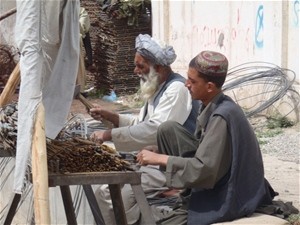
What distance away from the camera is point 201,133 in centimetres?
504

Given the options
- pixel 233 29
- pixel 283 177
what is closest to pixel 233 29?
pixel 233 29

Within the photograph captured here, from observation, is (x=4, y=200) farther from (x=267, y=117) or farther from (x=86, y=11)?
(x=86, y=11)

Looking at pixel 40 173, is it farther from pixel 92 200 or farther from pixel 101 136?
pixel 92 200

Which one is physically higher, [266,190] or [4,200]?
[266,190]

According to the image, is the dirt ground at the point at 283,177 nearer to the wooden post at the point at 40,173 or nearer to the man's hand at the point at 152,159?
the man's hand at the point at 152,159

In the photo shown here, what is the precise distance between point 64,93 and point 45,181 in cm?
74

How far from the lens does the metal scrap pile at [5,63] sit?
12.8 meters

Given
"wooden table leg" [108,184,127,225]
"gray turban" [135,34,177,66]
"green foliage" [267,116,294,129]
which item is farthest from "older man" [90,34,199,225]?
"green foliage" [267,116,294,129]

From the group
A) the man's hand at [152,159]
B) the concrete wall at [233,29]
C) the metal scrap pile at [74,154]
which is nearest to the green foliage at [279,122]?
the concrete wall at [233,29]

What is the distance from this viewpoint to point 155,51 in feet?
18.6

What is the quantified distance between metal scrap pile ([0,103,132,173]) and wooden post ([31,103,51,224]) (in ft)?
1.06

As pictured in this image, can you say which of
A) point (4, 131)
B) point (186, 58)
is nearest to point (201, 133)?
point (4, 131)

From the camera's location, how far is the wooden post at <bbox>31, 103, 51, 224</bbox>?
3916mm

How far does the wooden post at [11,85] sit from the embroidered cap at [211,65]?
102 cm
